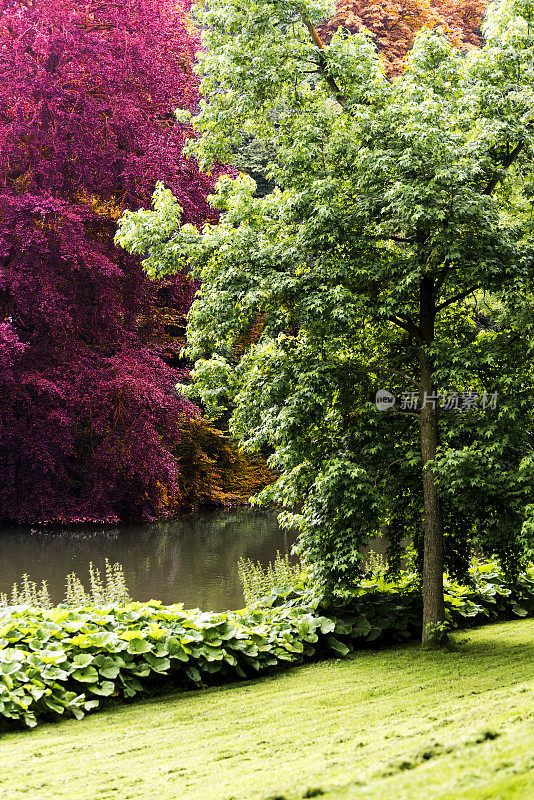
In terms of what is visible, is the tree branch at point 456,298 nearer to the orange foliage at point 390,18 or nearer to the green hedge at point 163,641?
the green hedge at point 163,641

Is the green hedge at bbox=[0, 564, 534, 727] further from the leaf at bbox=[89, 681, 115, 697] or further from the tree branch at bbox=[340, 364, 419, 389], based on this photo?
the tree branch at bbox=[340, 364, 419, 389]

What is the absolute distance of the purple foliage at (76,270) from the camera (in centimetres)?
1123

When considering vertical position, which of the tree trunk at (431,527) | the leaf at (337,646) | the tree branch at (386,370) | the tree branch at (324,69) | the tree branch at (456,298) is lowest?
the leaf at (337,646)

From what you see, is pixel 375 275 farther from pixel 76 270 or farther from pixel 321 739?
pixel 76 270

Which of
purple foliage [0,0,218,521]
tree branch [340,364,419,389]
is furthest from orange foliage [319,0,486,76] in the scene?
tree branch [340,364,419,389]

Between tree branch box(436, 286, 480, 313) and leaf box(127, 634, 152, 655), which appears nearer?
leaf box(127, 634, 152, 655)

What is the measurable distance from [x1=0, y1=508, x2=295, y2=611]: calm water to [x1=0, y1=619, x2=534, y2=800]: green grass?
312 centimetres

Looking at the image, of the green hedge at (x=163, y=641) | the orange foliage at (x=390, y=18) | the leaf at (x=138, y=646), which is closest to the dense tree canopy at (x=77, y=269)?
the green hedge at (x=163, y=641)

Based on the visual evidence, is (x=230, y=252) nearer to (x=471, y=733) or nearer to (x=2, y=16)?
(x=471, y=733)

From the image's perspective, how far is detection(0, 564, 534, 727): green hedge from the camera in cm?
436

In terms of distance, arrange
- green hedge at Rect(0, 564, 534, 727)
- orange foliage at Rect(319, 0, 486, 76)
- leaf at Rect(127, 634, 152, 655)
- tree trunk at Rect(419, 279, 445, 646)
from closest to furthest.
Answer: green hedge at Rect(0, 564, 534, 727), leaf at Rect(127, 634, 152, 655), tree trunk at Rect(419, 279, 445, 646), orange foliage at Rect(319, 0, 486, 76)

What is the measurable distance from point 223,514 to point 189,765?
38.5ft

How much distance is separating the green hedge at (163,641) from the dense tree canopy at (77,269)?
5791 millimetres

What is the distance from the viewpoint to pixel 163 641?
4.96 metres
